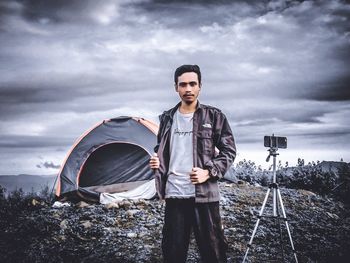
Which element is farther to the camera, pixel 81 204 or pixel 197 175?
pixel 81 204

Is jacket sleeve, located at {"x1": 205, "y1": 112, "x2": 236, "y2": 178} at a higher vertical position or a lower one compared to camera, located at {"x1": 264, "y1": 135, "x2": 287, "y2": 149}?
lower

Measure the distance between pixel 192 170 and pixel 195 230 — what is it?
558 millimetres

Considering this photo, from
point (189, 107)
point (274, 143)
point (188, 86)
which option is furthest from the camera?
point (274, 143)

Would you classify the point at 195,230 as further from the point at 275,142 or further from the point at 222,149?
the point at 275,142

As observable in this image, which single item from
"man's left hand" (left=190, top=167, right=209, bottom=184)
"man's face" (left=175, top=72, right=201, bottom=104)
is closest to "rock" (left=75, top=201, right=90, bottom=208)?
"man's face" (left=175, top=72, right=201, bottom=104)

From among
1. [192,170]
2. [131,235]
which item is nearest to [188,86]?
[192,170]

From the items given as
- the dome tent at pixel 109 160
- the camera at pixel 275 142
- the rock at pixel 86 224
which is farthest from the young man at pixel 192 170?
the dome tent at pixel 109 160

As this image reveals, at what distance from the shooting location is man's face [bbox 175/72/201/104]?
3279 millimetres

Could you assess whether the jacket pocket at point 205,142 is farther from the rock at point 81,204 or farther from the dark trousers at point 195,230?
the rock at point 81,204

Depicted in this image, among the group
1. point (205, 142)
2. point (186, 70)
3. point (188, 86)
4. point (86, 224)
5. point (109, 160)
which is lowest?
point (86, 224)

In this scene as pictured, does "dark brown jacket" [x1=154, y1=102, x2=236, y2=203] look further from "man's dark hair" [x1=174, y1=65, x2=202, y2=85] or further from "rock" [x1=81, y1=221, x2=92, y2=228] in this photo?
"rock" [x1=81, y1=221, x2=92, y2=228]

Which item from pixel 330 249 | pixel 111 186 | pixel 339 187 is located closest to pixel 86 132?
pixel 111 186

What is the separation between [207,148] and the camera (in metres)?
3.22

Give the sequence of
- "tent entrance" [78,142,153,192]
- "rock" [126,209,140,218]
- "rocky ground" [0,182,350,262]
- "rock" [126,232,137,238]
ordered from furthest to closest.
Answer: "tent entrance" [78,142,153,192] → "rock" [126,209,140,218] → "rock" [126,232,137,238] → "rocky ground" [0,182,350,262]
